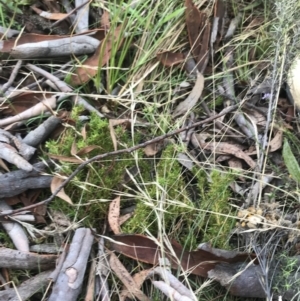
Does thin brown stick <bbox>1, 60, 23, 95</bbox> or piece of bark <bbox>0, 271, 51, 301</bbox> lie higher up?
thin brown stick <bbox>1, 60, 23, 95</bbox>

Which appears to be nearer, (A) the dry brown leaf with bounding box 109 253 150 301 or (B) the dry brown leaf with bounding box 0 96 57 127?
(A) the dry brown leaf with bounding box 109 253 150 301

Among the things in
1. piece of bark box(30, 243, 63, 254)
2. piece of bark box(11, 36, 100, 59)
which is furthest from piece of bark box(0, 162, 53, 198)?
piece of bark box(11, 36, 100, 59)

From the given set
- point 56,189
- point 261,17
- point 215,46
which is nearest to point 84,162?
point 56,189

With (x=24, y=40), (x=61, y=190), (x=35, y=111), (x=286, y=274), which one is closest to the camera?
(x=286, y=274)

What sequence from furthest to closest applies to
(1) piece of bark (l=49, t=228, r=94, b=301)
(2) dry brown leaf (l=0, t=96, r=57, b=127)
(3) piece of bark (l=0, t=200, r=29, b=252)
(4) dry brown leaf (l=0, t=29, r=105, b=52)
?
(4) dry brown leaf (l=0, t=29, r=105, b=52)
(2) dry brown leaf (l=0, t=96, r=57, b=127)
(3) piece of bark (l=0, t=200, r=29, b=252)
(1) piece of bark (l=49, t=228, r=94, b=301)

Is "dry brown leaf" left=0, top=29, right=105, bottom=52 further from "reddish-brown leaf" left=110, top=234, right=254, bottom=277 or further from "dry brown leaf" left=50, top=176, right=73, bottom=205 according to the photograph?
"reddish-brown leaf" left=110, top=234, right=254, bottom=277

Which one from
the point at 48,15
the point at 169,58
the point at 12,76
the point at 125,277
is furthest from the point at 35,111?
the point at 125,277

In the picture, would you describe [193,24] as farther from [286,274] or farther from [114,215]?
[286,274]

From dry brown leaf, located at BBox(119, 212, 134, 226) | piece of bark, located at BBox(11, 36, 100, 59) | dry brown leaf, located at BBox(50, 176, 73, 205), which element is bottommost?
dry brown leaf, located at BBox(119, 212, 134, 226)
